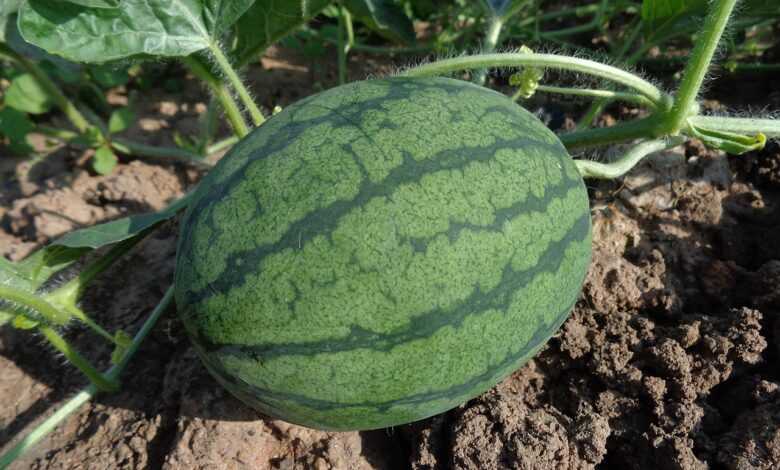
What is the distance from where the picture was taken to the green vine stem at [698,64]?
67.1 inches

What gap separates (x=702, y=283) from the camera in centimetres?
212

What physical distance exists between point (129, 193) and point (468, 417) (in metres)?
1.68

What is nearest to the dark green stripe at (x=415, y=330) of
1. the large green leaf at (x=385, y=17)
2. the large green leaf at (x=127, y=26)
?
the large green leaf at (x=127, y=26)

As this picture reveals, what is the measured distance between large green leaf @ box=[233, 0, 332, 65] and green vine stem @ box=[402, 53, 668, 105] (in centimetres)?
49

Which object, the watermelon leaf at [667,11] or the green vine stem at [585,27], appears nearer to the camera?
the watermelon leaf at [667,11]

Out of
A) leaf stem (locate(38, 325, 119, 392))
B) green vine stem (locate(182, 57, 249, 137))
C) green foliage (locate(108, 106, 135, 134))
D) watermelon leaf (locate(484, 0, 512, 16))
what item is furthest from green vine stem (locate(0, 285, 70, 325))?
watermelon leaf (locate(484, 0, 512, 16))

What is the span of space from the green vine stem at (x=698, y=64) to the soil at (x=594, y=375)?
498 mm

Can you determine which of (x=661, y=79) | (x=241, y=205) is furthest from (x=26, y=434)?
(x=661, y=79)

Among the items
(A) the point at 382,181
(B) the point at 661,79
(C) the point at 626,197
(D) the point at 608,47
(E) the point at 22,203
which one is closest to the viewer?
(A) the point at 382,181

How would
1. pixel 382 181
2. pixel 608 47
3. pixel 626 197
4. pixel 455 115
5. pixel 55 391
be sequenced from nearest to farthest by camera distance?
1. pixel 382 181
2. pixel 455 115
3. pixel 55 391
4. pixel 626 197
5. pixel 608 47

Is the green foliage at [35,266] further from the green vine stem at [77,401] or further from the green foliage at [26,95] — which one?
the green foliage at [26,95]

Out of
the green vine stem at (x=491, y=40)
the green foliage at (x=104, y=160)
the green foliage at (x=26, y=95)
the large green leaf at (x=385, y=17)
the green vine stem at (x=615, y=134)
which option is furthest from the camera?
the green foliage at (x=26, y=95)

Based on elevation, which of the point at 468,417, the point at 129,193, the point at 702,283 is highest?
the point at 129,193

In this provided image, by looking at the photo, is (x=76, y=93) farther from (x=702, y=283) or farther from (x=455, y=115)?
(x=702, y=283)
